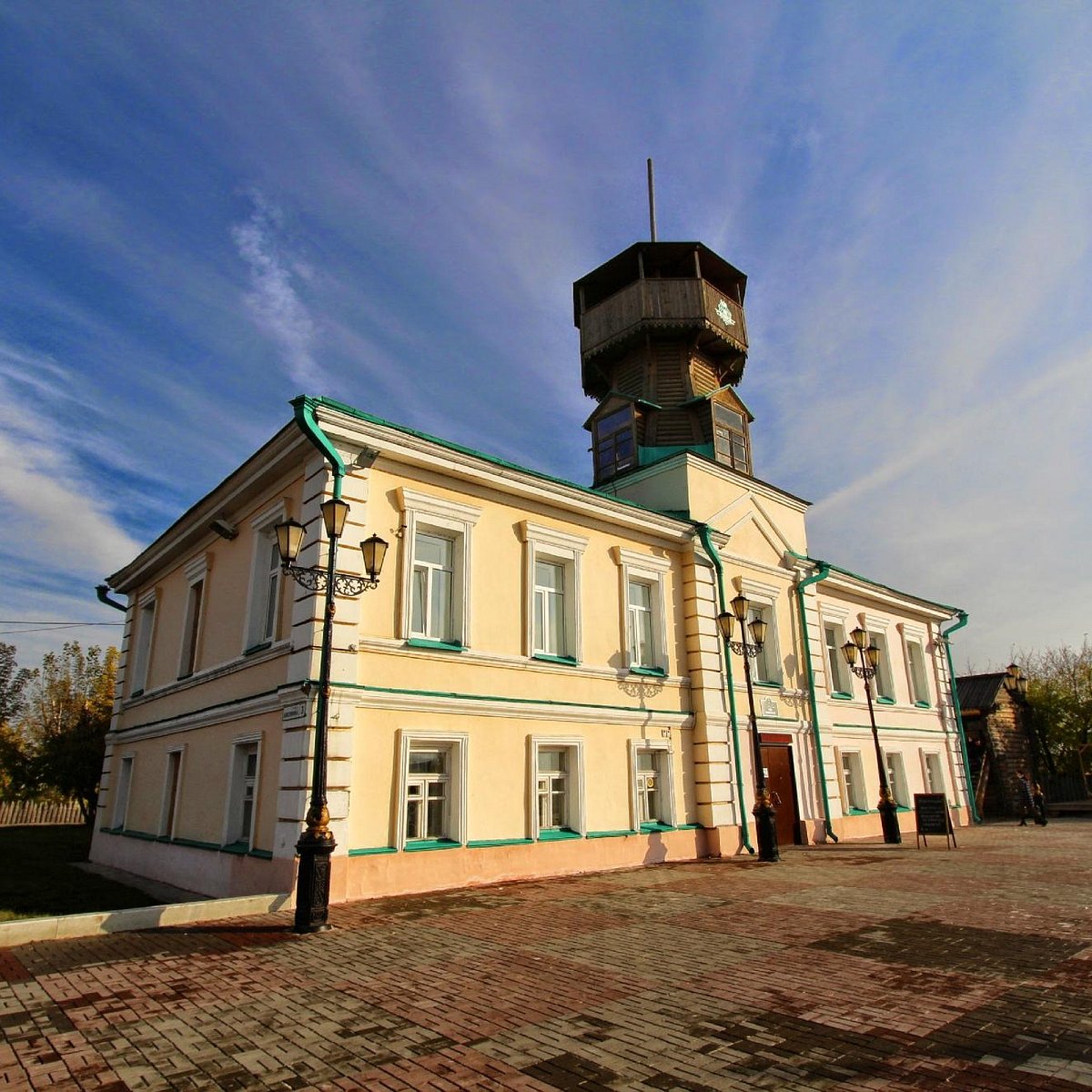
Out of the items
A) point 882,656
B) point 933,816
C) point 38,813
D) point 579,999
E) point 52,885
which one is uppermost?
point 882,656

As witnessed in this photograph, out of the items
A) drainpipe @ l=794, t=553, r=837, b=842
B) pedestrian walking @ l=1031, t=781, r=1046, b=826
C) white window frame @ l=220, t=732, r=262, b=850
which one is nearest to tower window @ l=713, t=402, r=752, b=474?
drainpipe @ l=794, t=553, r=837, b=842

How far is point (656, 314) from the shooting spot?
2252cm

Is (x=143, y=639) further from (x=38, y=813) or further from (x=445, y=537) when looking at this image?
(x=38, y=813)

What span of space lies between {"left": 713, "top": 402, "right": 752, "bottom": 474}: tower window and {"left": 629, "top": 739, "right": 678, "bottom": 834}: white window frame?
8762 millimetres

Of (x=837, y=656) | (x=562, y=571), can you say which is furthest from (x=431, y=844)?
(x=837, y=656)

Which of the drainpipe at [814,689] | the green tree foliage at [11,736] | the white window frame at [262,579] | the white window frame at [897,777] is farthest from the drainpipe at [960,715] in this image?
the green tree foliage at [11,736]

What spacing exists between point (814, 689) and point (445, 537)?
11.8 metres

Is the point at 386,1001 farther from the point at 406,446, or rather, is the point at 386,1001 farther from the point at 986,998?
the point at 406,446

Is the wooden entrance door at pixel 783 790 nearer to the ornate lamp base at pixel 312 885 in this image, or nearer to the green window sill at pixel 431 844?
the green window sill at pixel 431 844

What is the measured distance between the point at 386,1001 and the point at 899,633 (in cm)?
2415

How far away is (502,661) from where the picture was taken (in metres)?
13.6

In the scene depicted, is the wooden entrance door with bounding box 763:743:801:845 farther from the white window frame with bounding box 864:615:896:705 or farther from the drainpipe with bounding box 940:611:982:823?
the drainpipe with bounding box 940:611:982:823

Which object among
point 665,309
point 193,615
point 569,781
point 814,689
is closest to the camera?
point 569,781

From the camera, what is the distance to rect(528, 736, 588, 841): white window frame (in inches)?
528
